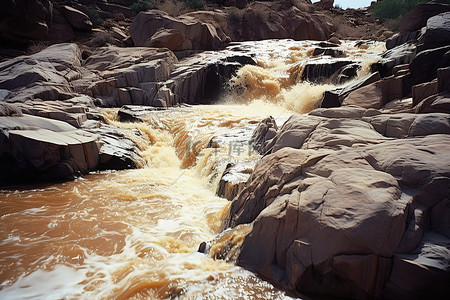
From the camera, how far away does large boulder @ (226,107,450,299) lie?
6.81ft

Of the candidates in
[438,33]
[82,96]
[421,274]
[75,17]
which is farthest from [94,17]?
[421,274]

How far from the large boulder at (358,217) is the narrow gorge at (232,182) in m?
0.01

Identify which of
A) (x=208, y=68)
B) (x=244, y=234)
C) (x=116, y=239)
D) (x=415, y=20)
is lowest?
(x=116, y=239)

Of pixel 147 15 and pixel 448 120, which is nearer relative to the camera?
pixel 448 120

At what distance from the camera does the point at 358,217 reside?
221 cm

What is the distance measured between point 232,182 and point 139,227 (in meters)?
1.72

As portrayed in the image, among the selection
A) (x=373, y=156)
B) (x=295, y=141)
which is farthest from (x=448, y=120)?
(x=295, y=141)

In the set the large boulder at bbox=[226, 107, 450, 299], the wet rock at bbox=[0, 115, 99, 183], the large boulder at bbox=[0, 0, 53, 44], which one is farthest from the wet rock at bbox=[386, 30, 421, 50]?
the large boulder at bbox=[0, 0, 53, 44]

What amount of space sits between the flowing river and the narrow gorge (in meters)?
0.02

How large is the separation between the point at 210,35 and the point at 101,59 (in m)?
6.33

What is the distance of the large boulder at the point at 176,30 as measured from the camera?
15.3m

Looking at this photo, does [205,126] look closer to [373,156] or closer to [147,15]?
[373,156]

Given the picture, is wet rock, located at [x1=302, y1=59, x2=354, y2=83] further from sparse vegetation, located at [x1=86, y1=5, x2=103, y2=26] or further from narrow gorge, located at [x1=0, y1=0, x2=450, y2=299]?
sparse vegetation, located at [x1=86, y1=5, x2=103, y2=26]

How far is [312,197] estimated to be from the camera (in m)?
2.58
